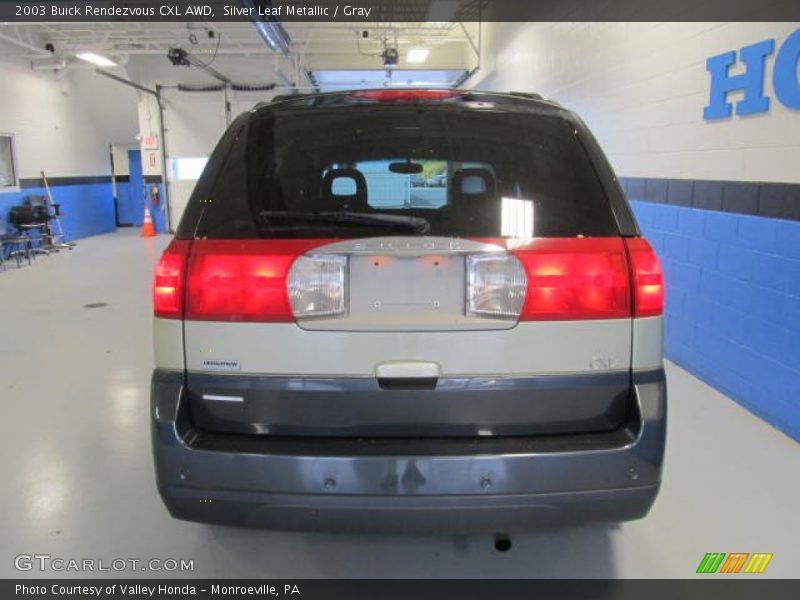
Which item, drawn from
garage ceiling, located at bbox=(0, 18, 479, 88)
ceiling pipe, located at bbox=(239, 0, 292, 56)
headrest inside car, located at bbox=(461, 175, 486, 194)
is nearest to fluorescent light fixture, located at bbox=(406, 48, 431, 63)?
garage ceiling, located at bbox=(0, 18, 479, 88)

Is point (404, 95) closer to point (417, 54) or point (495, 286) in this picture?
point (495, 286)

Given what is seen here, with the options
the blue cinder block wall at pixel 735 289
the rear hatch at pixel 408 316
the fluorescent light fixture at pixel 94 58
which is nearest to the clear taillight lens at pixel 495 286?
the rear hatch at pixel 408 316

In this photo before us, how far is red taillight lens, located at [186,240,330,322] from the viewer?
5.17 feet

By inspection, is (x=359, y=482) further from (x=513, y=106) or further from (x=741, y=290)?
(x=741, y=290)

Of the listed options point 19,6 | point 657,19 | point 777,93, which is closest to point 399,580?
point 777,93

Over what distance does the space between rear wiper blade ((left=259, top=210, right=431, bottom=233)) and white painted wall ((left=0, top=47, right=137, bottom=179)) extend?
35.2 feet

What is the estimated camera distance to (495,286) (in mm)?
1575

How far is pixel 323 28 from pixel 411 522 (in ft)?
36.9

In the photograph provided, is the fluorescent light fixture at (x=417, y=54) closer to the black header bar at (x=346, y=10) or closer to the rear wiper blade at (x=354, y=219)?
the black header bar at (x=346, y=10)

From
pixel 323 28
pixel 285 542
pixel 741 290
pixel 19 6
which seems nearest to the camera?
pixel 285 542

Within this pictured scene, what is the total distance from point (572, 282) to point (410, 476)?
2.12ft

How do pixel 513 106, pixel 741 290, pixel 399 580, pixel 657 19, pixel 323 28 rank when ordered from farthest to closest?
pixel 323 28, pixel 657 19, pixel 741 290, pixel 399 580, pixel 513 106

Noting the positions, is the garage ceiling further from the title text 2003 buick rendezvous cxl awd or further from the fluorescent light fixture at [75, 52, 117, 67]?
the title text 2003 buick rendezvous cxl awd

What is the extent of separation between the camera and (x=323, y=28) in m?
11.3
